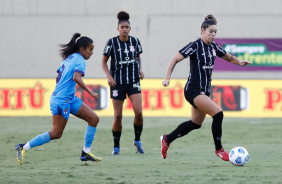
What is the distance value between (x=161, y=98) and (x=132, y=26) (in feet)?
21.3

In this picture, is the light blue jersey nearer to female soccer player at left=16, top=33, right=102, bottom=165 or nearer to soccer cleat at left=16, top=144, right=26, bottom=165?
female soccer player at left=16, top=33, right=102, bottom=165

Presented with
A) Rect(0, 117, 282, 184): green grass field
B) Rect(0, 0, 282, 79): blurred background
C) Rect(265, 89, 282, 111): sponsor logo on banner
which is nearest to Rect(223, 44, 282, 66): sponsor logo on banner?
Rect(0, 0, 282, 79): blurred background

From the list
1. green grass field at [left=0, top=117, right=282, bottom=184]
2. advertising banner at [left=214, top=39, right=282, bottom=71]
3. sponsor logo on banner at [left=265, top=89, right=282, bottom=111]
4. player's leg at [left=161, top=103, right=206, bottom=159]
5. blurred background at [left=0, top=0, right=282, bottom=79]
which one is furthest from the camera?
blurred background at [left=0, top=0, right=282, bottom=79]

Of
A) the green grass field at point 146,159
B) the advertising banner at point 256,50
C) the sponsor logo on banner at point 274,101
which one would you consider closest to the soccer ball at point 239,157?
the green grass field at point 146,159

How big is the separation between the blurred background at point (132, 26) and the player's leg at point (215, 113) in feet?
56.6

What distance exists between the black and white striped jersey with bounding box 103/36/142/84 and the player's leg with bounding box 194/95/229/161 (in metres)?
1.87

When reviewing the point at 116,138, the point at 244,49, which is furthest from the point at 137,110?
the point at 244,49

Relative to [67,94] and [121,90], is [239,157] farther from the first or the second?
[121,90]

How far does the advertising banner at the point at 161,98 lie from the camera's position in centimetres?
2122

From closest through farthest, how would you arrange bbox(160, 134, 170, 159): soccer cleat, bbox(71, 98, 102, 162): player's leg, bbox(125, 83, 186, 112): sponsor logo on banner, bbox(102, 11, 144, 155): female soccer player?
bbox(71, 98, 102, 162): player's leg
bbox(160, 134, 170, 159): soccer cleat
bbox(102, 11, 144, 155): female soccer player
bbox(125, 83, 186, 112): sponsor logo on banner

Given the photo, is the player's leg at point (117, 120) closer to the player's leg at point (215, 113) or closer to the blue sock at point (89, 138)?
the blue sock at point (89, 138)

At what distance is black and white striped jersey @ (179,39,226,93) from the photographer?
9234mm

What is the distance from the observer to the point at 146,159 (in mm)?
9789

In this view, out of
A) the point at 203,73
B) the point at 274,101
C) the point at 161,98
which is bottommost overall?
the point at 274,101
